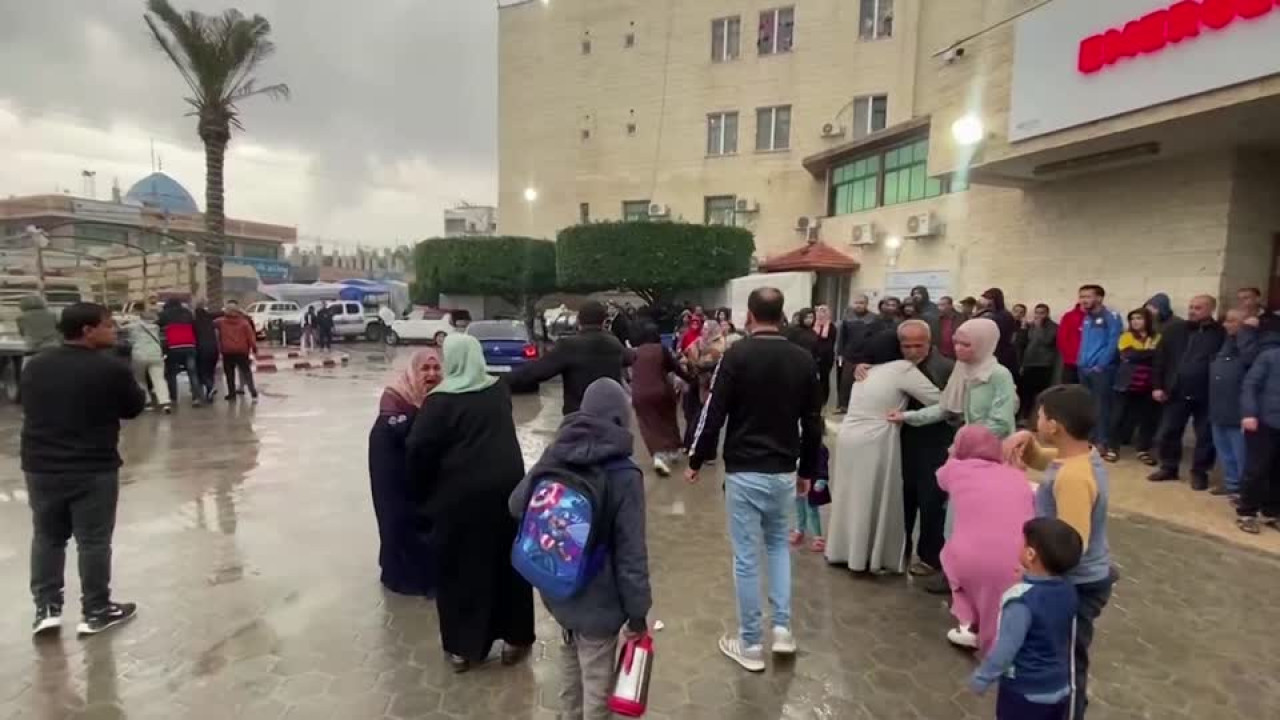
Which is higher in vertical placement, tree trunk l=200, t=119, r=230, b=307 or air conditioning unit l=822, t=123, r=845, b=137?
air conditioning unit l=822, t=123, r=845, b=137

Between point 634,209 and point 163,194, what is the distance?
42858 mm

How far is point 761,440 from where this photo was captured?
3.50 meters

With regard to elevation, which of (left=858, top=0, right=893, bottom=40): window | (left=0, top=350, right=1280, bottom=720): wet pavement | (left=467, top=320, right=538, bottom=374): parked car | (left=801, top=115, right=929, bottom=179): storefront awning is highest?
(left=858, top=0, right=893, bottom=40): window

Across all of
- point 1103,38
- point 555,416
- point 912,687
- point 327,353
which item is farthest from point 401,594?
point 327,353

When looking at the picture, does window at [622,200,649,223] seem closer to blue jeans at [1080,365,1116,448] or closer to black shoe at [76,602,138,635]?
blue jeans at [1080,365,1116,448]

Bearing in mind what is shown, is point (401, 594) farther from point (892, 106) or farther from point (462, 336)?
point (892, 106)

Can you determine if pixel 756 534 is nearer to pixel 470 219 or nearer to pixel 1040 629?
pixel 1040 629

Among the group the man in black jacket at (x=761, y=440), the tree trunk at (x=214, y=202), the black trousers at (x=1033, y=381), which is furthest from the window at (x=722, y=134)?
the man in black jacket at (x=761, y=440)

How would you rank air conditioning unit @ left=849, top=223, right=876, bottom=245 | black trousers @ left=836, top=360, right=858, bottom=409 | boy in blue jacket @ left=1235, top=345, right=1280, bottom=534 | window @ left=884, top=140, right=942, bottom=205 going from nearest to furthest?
boy in blue jacket @ left=1235, top=345, right=1280, bottom=534 < black trousers @ left=836, top=360, right=858, bottom=409 < window @ left=884, top=140, right=942, bottom=205 < air conditioning unit @ left=849, top=223, right=876, bottom=245

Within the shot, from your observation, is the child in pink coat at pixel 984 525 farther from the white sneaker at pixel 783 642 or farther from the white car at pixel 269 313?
the white car at pixel 269 313

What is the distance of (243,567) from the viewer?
192 inches

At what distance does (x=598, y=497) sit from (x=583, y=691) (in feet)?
2.91

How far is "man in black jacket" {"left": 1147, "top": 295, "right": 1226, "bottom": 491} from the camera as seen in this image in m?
6.46

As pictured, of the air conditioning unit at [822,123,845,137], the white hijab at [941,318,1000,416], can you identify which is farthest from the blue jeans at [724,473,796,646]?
the air conditioning unit at [822,123,845,137]
